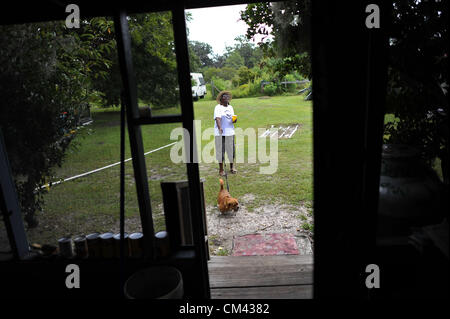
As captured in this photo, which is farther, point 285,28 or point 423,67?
point 285,28

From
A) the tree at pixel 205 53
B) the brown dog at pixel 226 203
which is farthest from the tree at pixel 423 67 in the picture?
the tree at pixel 205 53

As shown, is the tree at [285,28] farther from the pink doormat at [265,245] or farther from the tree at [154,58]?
the pink doormat at [265,245]

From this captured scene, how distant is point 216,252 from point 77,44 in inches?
92.0

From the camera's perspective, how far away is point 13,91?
214 cm

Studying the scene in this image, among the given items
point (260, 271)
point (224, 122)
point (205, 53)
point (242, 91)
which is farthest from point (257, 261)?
point (205, 53)

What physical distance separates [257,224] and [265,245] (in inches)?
21.0

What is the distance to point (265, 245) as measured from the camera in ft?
10.4

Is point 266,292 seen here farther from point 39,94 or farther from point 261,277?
point 39,94

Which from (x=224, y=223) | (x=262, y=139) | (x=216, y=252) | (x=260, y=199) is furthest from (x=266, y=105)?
(x=216, y=252)

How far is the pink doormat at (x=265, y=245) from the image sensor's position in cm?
303

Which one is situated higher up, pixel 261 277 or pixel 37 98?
pixel 37 98

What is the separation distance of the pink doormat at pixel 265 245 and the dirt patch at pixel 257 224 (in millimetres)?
69

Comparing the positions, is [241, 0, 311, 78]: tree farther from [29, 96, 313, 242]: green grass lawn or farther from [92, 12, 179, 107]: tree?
[29, 96, 313, 242]: green grass lawn

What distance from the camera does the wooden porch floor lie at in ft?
6.98
